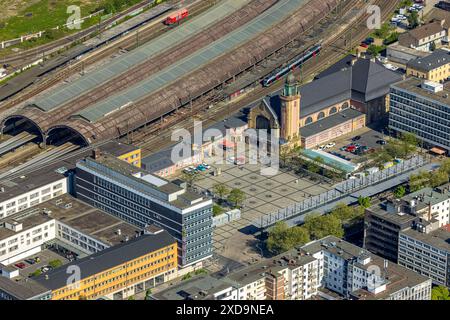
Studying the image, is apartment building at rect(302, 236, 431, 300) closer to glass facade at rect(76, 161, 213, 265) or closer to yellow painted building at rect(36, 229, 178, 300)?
glass facade at rect(76, 161, 213, 265)

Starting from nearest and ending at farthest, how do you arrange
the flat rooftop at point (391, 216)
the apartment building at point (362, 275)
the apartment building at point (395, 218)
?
1. the apartment building at point (362, 275)
2. the flat rooftop at point (391, 216)
3. the apartment building at point (395, 218)

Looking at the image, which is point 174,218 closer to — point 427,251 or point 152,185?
point 152,185

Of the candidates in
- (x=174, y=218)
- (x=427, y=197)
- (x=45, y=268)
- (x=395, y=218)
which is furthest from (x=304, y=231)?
(x=45, y=268)

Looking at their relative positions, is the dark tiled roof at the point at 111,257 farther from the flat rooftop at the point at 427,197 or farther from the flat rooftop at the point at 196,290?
the flat rooftop at the point at 427,197

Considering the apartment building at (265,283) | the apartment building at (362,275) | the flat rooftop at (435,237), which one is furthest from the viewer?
the flat rooftop at (435,237)

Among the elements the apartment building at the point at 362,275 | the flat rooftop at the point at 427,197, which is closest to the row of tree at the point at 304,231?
the apartment building at the point at 362,275

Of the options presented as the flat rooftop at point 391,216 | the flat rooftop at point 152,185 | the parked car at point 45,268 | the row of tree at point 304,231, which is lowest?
the parked car at point 45,268

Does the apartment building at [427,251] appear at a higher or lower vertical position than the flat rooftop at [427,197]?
lower
